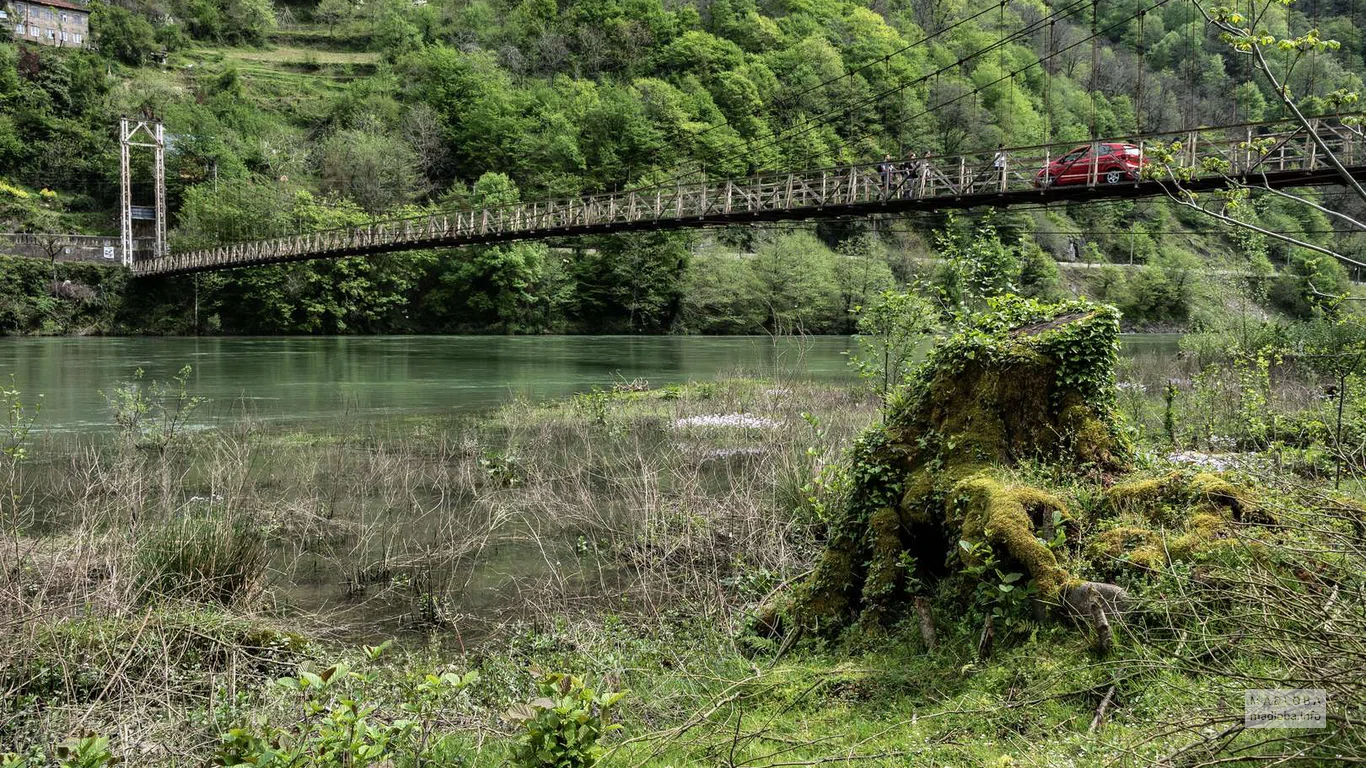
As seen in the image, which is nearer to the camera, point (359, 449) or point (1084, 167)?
point (359, 449)

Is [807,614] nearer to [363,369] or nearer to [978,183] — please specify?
[978,183]

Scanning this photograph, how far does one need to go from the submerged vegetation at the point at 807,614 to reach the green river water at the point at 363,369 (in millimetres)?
4574

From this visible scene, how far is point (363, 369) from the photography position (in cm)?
2658

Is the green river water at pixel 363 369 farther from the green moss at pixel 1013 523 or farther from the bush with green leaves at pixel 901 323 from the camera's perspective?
the green moss at pixel 1013 523

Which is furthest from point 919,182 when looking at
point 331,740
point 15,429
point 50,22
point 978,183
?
point 50,22

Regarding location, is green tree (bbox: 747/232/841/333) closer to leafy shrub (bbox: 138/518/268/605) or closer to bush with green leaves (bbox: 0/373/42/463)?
bush with green leaves (bbox: 0/373/42/463)

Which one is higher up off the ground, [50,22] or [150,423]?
[50,22]

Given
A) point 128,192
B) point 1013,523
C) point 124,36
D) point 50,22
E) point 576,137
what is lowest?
point 1013,523

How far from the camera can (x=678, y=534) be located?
7891 mm

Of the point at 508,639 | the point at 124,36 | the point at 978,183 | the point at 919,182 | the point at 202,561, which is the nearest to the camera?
the point at 508,639

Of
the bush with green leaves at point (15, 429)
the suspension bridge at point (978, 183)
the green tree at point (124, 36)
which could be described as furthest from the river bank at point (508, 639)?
the green tree at point (124, 36)

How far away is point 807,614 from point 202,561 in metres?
4.34

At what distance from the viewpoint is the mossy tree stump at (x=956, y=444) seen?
468cm

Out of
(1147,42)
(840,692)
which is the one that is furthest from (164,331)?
(1147,42)
